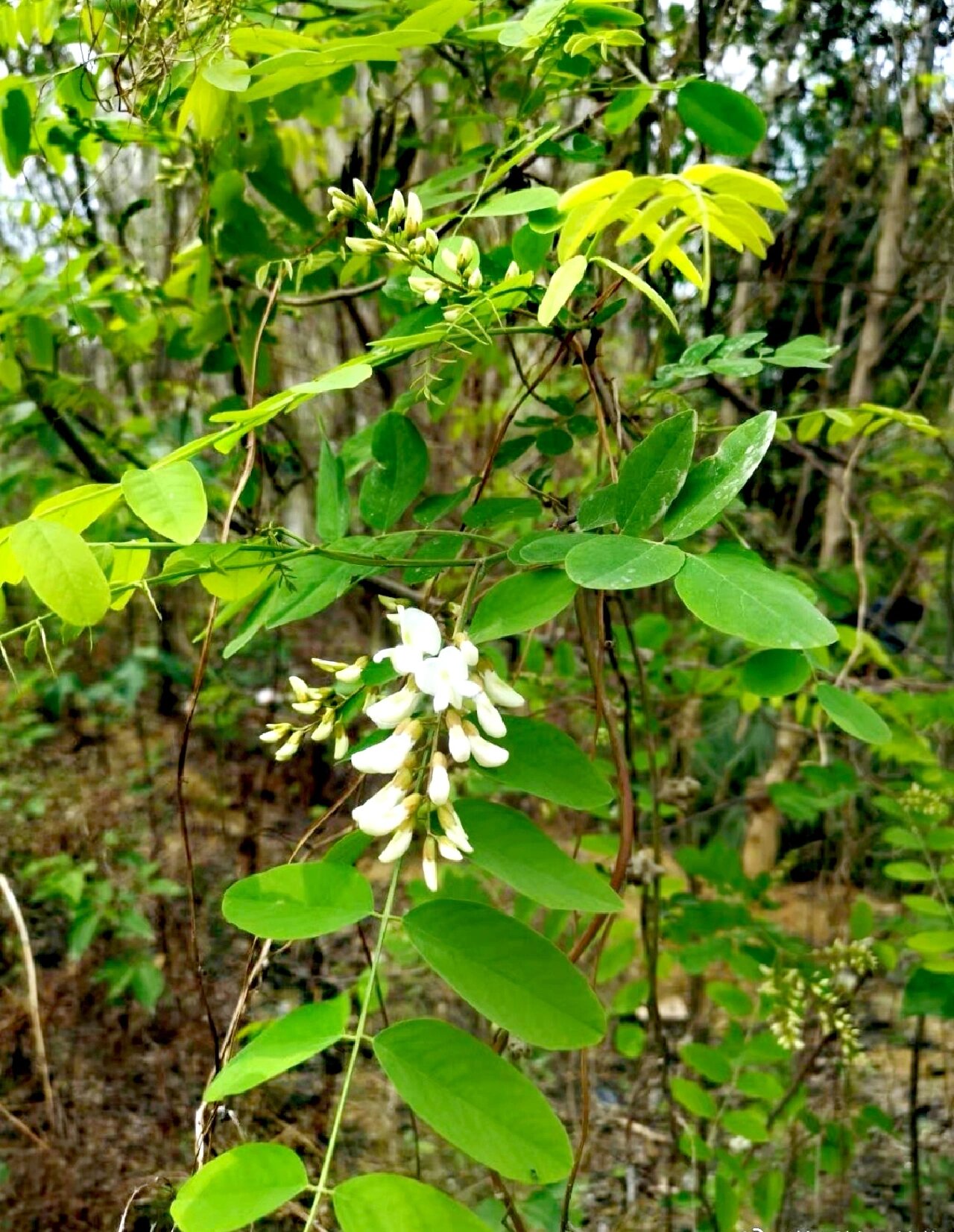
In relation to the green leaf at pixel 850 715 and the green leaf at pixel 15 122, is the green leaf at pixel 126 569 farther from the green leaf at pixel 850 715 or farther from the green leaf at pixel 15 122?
A: the green leaf at pixel 15 122

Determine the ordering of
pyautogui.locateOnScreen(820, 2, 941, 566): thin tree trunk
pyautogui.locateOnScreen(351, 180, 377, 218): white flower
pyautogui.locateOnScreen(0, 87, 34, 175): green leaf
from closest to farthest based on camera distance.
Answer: pyautogui.locateOnScreen(351, 180, 377, 218): white flower, pyautogui.locateOnScreen(0, 87, 34, 175): green leaf, pyautogui.locateOnScreen(820, 2, 941, 566): thin tree trunk

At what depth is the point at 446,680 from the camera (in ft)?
1.83

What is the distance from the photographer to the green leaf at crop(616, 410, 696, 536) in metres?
→ 0.59

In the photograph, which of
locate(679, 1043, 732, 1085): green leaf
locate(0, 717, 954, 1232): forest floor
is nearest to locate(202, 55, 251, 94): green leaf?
locate(0, 717, 954, 1232): forest floor

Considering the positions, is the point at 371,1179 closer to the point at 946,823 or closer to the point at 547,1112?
the point at 547,1112

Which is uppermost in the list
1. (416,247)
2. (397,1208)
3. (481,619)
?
(416,247)

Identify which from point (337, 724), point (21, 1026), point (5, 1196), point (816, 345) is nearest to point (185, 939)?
point (21, 1026)

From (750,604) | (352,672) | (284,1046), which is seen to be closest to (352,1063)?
(284,1046)

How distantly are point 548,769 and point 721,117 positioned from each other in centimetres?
56

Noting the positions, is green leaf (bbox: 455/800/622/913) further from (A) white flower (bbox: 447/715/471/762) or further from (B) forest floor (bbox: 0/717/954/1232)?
(B) forest floor (bbox: 0/717/954/1232)

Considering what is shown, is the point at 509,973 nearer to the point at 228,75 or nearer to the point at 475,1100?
the point at 475,1100

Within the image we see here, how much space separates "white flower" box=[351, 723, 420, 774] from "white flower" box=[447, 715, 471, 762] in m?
0.03

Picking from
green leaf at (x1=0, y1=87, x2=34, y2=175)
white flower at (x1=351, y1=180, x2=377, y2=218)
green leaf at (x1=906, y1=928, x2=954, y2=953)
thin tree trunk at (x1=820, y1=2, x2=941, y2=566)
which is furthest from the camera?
thin tree trunk at (x1=820, y1=2, x2=941, y2=566)

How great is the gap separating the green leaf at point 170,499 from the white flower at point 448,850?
235 mm
